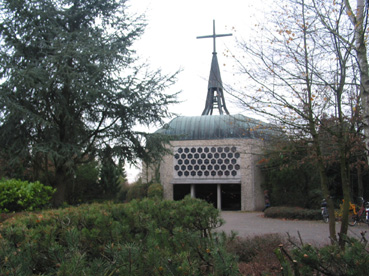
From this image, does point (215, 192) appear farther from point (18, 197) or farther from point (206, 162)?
point (18, 197)

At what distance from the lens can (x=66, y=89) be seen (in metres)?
11.8

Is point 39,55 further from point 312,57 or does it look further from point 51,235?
point 51,235

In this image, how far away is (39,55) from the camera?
12.2 meters

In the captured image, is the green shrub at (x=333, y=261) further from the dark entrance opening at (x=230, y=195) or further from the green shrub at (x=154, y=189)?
the dark entrance opening at (x=230, y=195)

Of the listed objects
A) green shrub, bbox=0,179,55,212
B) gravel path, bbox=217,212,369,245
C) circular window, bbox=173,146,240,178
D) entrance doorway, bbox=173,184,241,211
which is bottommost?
gravel path, bbox=217,212,369,245

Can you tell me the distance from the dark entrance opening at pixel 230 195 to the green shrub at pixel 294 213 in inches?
325

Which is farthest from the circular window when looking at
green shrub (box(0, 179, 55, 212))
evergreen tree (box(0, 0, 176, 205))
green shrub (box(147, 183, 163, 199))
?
green shrub (box(0, 179, 55, 212))

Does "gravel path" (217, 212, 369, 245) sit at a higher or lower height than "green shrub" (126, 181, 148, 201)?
lower

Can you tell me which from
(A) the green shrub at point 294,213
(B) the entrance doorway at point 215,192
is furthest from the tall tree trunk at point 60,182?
(B) the entrance doorway at point 215,192

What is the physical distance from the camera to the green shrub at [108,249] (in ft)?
6.08

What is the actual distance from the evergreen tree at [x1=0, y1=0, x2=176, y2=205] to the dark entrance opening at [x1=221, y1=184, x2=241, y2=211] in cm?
1486

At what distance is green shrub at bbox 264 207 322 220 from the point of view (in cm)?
1608

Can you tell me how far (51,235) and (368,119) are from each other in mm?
4061

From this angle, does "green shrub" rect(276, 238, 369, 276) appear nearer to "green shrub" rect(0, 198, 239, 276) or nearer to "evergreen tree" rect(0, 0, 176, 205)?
"green shrub" rect(0, 198, 239, 276)
